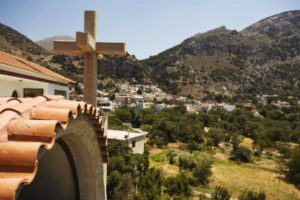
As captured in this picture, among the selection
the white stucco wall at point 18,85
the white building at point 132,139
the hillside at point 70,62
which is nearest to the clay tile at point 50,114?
the white stucco wall at point 18,85

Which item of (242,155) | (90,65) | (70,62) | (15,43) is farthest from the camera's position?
(70,62)

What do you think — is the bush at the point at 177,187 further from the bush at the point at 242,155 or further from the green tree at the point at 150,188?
the bush at the point at 242,155

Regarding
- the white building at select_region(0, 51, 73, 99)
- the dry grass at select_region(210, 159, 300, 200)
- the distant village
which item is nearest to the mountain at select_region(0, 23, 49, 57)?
the distant village

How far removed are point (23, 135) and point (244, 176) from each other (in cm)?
2507

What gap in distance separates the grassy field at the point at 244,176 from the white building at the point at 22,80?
1454 centimetres

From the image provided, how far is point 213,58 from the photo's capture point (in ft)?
375

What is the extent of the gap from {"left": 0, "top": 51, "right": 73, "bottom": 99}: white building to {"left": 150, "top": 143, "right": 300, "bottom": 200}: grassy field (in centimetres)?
1454

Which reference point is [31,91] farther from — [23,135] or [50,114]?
[23,135]

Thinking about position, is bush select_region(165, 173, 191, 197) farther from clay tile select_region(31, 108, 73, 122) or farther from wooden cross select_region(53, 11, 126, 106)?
clay tile select_region(31, 108, 73, 122)

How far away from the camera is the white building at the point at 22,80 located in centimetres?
573

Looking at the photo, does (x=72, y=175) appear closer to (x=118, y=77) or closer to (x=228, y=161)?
(x=228, y=161)

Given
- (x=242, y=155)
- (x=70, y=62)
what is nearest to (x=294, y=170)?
(x=242, y=155)

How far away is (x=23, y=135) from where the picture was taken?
1.28m

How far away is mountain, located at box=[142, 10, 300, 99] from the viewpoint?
9662 cm
